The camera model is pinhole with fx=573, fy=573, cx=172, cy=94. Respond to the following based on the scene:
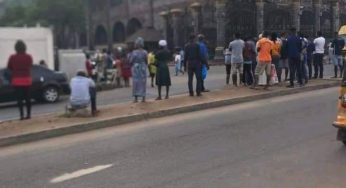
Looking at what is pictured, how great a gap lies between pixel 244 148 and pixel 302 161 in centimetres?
120

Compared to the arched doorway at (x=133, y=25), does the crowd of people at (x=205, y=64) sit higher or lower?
lower

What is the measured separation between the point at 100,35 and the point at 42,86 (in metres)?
52.1

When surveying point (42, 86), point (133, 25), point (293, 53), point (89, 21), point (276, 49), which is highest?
point (89, 21)

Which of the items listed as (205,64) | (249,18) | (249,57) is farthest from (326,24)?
(205,64)

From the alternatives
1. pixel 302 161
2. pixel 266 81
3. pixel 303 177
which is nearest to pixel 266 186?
pixel 303 177

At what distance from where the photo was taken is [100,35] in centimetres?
6969

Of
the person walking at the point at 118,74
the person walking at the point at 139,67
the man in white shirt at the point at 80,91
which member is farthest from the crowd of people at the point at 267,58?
the person walking at the point at 118,74

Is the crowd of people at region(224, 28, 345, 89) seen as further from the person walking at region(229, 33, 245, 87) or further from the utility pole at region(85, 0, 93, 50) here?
the utility pole at region(85, 0, 93, 50)

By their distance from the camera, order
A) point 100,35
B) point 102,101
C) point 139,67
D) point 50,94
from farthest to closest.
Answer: point 100,35 < point 50,94 < point 102,101 < point 139,67

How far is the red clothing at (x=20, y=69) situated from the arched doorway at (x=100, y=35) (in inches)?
2216

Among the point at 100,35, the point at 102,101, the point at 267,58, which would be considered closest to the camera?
the point at 267,58

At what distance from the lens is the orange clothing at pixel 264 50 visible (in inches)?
607

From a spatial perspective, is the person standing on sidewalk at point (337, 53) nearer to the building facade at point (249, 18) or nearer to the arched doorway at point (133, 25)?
the building facade at point (249, 18)

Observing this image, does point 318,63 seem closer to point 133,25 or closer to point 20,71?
point 20,71
